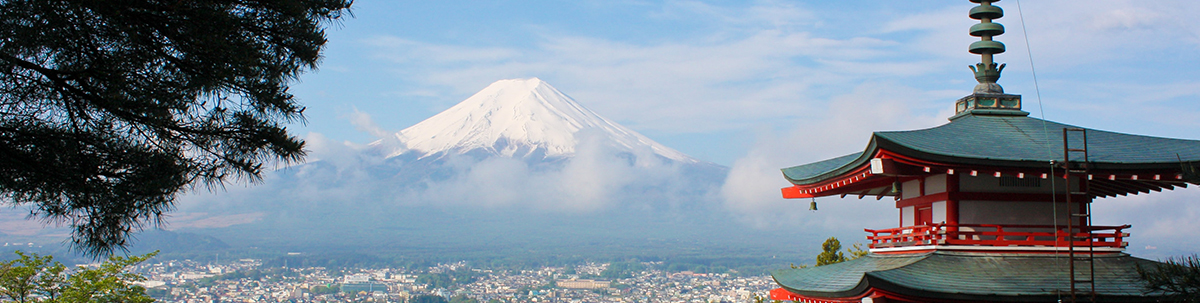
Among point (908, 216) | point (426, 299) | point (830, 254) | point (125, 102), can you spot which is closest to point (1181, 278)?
point (908, 216)

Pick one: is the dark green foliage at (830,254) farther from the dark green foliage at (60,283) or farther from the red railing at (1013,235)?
the dark green foliage at (60,283)

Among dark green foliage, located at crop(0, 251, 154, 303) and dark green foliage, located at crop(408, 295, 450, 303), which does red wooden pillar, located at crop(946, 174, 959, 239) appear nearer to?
dark green foliage, located at crop(0, 251, 154, 303)

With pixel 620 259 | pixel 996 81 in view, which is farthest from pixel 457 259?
pixel 996 81

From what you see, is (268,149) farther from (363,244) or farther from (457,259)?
(363,244)

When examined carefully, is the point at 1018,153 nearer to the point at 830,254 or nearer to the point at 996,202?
the point at 996,202

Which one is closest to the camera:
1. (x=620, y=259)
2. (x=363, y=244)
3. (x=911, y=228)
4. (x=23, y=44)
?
(x=23, y=44)

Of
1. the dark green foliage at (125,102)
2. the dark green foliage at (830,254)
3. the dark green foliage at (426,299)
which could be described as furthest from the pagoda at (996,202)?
the dark green foliage at (426,299)
